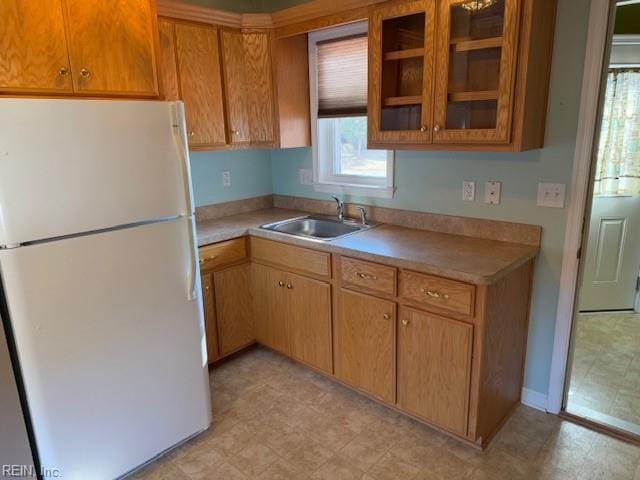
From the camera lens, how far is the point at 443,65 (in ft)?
6.47

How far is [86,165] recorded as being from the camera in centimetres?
158

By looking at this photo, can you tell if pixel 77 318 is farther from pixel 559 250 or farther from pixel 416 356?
pixel 559 250

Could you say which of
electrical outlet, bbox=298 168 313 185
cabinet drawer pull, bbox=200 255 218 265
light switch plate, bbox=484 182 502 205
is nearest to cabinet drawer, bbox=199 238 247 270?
cabinet drawer pull, bbox=200 255 218 265

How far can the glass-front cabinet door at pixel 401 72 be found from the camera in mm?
2025

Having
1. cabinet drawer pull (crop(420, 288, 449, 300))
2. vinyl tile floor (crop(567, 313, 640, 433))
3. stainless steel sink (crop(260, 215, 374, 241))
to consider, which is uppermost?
stainless steel sink (crop(260, 215, 374, 241))

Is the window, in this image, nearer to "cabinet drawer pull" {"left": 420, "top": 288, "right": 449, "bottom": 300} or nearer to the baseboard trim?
"cabinet drawer pull" {"left": 420, "top": 288, "right": 449, "bottom": 300}

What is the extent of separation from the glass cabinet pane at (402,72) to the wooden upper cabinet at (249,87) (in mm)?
849

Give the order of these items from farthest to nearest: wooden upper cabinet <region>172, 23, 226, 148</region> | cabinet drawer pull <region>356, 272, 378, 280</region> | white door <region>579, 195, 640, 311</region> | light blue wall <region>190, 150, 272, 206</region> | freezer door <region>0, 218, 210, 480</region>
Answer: white door <region>579, 195, 640, 311</region> → light blue wall <region>190, 150, 272, 206</region> → wooden upper cabinet <region>172, 23, 226, 148</region> → cabinet drawer pull <region>356, 272, 378, 280</region> → freezer door <region>0, 218, 210, 480</region>

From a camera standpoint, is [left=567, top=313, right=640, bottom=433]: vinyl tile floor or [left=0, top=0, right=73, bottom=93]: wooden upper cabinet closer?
[left=0, top=0, right=73, bottom=93]: wooden upper cabinet

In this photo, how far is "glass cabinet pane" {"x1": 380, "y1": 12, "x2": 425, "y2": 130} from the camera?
208 cm

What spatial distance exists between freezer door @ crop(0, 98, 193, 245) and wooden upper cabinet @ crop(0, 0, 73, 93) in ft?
0.71

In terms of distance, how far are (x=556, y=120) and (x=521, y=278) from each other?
0.76 meters

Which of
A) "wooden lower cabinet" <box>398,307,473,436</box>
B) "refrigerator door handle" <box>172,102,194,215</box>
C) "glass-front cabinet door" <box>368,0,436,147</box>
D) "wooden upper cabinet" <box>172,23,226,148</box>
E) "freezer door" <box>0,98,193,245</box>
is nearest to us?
"freezer door" <box>0,98,193,245</box>

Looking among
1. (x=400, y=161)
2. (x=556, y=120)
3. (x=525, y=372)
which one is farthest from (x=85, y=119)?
(x=525, y=372)
